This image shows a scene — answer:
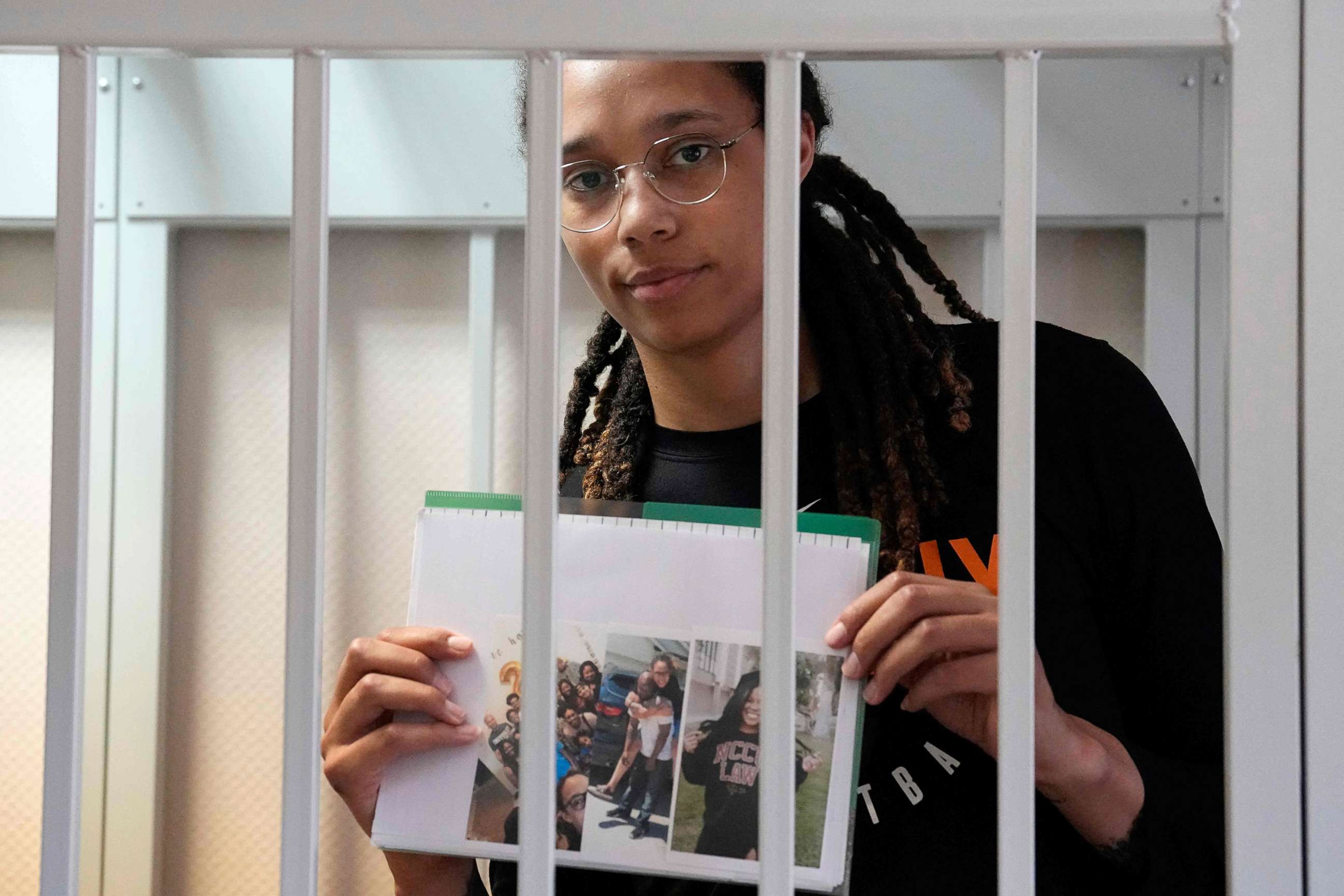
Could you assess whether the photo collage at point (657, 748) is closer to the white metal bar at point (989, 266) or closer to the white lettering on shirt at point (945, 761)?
the white lettering on shirt at point (945, 761)

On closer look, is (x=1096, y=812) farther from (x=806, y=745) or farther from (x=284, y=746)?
(x=284, y=746)

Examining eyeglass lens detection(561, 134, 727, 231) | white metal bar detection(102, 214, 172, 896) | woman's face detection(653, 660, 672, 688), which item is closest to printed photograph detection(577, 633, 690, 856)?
woman's face detection(653, 660, 672, 688)

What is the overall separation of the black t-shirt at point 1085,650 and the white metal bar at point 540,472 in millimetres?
253

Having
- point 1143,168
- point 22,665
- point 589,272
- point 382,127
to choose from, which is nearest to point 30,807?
point 22,665

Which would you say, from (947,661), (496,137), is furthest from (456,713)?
(496,137)

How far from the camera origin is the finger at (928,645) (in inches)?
17.0

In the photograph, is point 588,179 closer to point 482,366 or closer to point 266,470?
point 482,366

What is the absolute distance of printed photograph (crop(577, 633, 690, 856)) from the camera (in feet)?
1.39

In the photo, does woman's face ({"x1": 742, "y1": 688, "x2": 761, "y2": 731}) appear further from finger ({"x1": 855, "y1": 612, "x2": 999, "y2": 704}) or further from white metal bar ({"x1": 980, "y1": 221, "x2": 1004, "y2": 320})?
white metal bar ({"x1": 980, "y1": 221, "x2": 1004, "y2": 320})

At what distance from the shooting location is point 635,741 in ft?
Answer: 1.41

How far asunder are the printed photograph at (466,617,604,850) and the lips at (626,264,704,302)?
306mm

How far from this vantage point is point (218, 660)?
1582 millimetres

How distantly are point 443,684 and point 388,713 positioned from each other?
0.39 feet

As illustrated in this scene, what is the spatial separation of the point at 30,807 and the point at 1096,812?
5.29 feet
